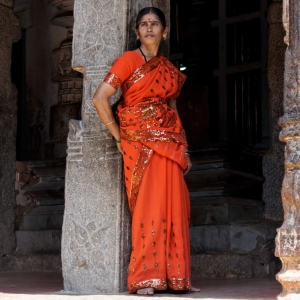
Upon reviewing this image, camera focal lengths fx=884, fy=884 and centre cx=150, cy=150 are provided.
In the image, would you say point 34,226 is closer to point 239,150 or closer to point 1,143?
point 1,143

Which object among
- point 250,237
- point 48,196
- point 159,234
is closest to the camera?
point 159,234

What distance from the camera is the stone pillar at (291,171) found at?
179 inches

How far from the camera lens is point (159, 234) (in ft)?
18.4

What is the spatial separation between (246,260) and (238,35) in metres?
3.14

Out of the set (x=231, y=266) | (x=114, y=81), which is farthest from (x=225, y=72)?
(x=114, y=81)

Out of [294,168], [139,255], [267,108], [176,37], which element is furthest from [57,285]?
[176,37]

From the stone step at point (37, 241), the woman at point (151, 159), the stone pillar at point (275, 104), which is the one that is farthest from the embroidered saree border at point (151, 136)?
the stone step at point (37, 241)

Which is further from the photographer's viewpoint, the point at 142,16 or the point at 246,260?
the point at 246,260

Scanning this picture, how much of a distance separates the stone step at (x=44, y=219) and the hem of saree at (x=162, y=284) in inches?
139

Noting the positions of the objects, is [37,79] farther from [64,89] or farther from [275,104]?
[275,104]

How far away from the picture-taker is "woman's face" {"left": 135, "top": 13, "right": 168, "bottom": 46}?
226 inches

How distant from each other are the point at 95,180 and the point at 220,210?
243 cm

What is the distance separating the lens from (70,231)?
19.6 ft

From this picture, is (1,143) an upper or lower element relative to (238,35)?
lower
